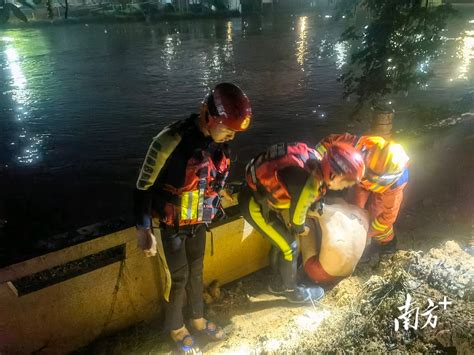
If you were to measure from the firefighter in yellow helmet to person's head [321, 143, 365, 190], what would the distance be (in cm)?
61

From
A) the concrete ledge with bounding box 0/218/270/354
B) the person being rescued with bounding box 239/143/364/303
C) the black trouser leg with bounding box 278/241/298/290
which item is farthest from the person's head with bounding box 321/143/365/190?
the concrete ledge with bounding box 0/218/270/354

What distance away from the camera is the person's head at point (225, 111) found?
101 inches

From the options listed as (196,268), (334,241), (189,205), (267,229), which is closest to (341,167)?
(267,229)

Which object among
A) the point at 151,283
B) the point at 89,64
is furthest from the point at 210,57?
the point at 151,283

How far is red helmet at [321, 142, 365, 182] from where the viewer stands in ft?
9.78

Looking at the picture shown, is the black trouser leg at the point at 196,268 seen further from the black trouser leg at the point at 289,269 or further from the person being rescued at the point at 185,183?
the black trouser leg at the point at 289,269

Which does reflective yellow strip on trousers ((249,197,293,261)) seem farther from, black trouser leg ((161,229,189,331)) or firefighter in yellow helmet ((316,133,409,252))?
firefighter in yellow helmet ((316,133,409,252))

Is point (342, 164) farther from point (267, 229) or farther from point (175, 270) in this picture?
point (175, 270)

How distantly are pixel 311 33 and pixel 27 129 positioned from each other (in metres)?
20.9

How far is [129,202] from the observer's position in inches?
270

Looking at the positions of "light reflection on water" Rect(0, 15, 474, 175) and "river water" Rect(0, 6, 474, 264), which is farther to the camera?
"light reflection on water" Rect(0, 15, 474, 175)

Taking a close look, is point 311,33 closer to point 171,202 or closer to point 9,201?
point 9,201

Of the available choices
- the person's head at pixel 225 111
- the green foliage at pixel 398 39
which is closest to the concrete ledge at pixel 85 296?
the person's head at pixel 225 111

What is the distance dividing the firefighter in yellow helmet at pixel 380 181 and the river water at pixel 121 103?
3.46 m
